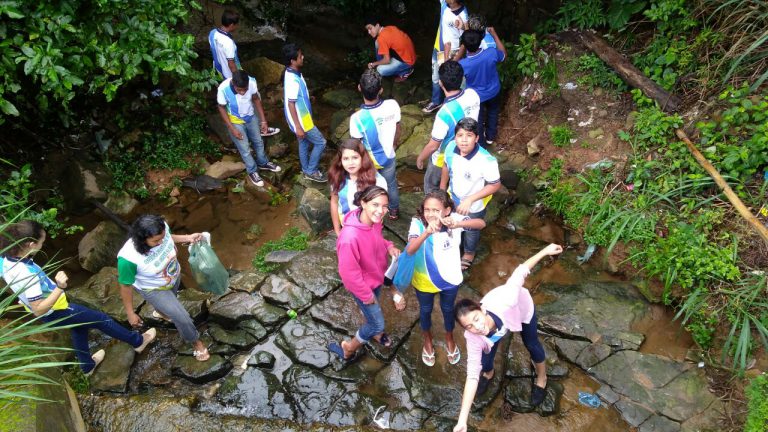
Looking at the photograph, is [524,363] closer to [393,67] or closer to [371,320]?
[371,320]

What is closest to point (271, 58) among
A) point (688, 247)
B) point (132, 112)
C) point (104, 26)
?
point (132, 112)

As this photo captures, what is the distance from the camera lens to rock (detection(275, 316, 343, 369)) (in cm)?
425

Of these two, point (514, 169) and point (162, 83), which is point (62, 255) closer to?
point (162, 83)

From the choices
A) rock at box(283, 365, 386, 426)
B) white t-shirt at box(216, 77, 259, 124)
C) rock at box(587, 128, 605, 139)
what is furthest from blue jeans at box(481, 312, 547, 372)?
white t-shirt at box(216, 77, 259, 124)

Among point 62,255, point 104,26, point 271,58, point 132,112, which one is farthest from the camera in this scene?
point 271,58

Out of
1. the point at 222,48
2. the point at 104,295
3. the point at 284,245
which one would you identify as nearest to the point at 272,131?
the point at 222,48

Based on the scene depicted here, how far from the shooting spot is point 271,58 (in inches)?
348

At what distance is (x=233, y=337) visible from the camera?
14.5 ft

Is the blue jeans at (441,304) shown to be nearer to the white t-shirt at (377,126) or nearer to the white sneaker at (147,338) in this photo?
the white t-shirt at (377,126)

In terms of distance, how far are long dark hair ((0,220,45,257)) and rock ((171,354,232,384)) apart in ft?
5.05

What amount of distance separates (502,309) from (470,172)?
1.32 m

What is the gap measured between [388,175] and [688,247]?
290 centimetres

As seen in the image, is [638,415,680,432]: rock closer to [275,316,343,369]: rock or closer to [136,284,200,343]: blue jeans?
[275,316,343,369]: rock

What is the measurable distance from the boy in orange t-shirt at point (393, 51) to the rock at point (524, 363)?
4.86 metres
